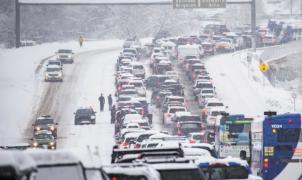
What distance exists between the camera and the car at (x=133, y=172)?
8477 mm

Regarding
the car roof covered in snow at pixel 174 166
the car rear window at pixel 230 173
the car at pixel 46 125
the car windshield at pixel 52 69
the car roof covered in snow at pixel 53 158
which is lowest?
the car at pixel 46 125

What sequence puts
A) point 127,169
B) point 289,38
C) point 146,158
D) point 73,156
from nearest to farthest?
point 73,156 < point 127,169 < point 146,158 < point 289,38

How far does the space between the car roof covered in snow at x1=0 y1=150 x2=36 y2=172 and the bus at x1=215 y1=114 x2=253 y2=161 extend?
28.5m

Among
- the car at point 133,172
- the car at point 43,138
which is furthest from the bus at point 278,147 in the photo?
the car at point 43,138

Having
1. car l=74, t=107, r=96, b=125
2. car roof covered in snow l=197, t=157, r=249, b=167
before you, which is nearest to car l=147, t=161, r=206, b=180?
car roof covered in snow l=197, t=157, r=249, b=167

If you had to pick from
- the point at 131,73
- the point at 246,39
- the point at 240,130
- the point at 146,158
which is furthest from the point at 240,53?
the point at 146,158

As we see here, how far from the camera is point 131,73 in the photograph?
275 feet

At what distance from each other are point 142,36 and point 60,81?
75.9 metres

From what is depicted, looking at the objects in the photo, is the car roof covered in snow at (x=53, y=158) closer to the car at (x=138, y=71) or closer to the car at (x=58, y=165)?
the car at (x=58, y=165)

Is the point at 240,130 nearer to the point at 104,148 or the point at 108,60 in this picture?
the point at 104,148

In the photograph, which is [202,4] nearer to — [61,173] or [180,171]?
[180,171]

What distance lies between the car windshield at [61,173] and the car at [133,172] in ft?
7.52

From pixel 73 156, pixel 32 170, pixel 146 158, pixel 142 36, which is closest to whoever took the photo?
pixel 32 170

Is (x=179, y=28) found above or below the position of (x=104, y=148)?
above
